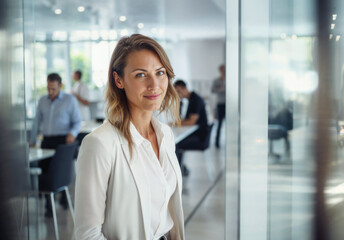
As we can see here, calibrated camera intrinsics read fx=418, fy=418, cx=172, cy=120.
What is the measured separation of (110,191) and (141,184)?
111 mm

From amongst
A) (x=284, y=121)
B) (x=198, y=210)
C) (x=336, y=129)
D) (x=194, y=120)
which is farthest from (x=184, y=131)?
(x=336, y=129)

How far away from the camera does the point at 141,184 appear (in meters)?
1.48

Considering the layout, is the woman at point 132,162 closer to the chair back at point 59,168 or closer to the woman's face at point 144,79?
the woman's face at point 144,79

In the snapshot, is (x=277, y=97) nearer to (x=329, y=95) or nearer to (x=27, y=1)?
(x=329, y=95)

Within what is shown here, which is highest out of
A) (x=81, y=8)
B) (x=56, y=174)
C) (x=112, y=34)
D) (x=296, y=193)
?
(x=81, y=8)

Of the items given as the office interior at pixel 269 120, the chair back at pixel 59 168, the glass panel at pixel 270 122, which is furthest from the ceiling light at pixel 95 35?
the glass panel at pixel 270 122

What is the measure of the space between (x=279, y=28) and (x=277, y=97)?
1.24 feet

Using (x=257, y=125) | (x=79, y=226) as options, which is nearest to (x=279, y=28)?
(x=257, y=125)

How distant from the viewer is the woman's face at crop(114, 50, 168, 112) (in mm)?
1548

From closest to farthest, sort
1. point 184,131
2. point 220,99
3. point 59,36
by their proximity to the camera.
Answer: point 184,131
point 220,99
point 59,36

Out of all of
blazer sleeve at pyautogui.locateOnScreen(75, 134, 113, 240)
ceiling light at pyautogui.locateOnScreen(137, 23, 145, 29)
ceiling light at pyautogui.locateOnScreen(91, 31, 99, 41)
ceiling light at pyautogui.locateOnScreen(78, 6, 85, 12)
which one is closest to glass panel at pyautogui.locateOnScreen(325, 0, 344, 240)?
blazer sleeve at pyautogui.locateOnScreen(75, 134, 113, 240)

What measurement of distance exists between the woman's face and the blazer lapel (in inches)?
7.4

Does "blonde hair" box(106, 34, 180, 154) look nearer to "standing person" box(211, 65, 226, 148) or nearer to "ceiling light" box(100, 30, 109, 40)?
"standing person" box(211, 65, 226, 148)

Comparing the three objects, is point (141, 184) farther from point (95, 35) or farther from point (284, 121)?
point (95, 35)
